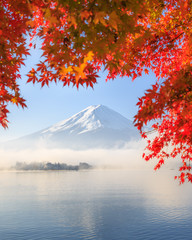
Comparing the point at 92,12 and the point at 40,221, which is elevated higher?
the point at 92,12

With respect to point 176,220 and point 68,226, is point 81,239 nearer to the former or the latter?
point 68,226

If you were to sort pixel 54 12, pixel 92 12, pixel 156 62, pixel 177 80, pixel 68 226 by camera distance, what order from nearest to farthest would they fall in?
pixel 92 12
pixel 54 12
pixel 177 80
pixel 156 62
pixel 68 226

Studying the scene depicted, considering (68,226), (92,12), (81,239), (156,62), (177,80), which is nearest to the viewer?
(92,12)

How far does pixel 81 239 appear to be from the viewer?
33.0 m

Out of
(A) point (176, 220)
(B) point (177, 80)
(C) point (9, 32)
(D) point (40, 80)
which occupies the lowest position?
(A) point (176, 220)

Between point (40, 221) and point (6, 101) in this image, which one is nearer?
point (6, 101)

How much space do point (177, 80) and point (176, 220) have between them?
141 ft

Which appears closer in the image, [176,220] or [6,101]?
[6,101]

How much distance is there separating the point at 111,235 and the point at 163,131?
28.1 meters

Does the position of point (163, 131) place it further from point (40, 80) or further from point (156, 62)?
point (40, 80)

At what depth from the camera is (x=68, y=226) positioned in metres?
39.9

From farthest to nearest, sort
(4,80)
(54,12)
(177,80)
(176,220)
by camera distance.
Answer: (176,220) < (4,80) < (177,80) < (54,12)

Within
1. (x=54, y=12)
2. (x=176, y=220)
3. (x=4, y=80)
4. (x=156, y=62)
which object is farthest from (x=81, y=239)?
(x=54, y=12)

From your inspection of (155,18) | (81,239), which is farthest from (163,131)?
(81,239)
